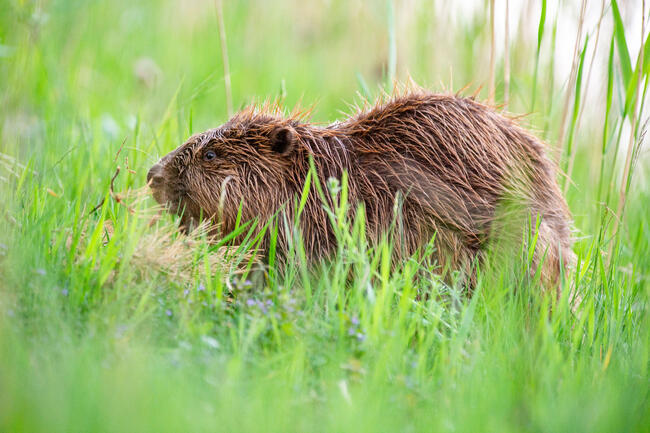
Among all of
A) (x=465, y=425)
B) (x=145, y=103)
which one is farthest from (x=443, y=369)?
(x=145, y=103)

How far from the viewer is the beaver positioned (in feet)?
8.46

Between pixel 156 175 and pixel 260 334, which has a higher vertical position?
pixel 156 175

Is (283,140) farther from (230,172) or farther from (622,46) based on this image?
A: (622,46)

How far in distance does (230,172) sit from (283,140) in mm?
263

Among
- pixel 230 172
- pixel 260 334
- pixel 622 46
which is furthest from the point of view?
pixel 230 172

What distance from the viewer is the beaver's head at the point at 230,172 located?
266 centimetres

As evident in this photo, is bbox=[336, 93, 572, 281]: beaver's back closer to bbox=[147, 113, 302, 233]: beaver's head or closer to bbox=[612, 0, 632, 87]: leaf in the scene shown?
bbox=[147, 113, 302, 233]: beaver's head

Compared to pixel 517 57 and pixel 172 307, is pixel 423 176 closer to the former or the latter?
pixel 172 307

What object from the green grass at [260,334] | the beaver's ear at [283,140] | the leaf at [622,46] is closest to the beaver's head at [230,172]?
the beaver's ear at [283,140]

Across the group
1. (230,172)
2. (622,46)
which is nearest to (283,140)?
(230,172)

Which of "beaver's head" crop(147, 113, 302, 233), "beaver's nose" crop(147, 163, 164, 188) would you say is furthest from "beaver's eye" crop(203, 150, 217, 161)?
"beaver's nose" crop(147, 163, 164, 188)

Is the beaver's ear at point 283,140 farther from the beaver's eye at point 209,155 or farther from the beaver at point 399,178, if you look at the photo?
the beaver's eye at point 209,155

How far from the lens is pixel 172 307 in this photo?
1.93 metres

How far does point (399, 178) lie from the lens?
2.64m
